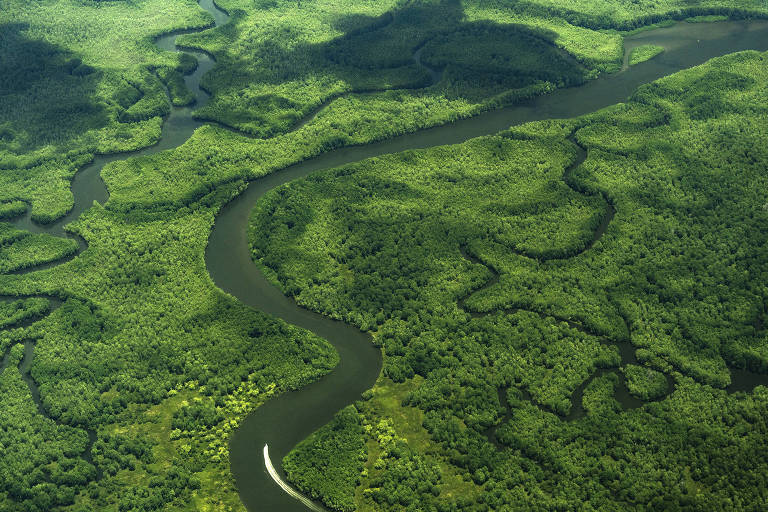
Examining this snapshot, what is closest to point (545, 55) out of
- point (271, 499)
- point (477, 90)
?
point (477, 90)

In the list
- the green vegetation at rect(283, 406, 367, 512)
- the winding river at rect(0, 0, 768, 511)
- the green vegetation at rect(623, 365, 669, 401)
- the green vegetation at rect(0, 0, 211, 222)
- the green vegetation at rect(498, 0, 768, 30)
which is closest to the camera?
the green vegetation at rect(283, 406, 367, 512)

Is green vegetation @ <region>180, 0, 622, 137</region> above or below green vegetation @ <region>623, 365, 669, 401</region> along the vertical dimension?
above

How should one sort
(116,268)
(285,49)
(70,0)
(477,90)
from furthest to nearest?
(70,0) → (285,49) → (477,90) → (116,268)

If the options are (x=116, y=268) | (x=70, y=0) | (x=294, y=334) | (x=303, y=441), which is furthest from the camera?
(x=70, y=0)

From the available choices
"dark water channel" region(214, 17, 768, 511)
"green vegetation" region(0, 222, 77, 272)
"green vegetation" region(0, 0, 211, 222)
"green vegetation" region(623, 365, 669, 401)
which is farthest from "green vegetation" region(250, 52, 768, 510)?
"green vegetation" region(0, 0, 211, 222)

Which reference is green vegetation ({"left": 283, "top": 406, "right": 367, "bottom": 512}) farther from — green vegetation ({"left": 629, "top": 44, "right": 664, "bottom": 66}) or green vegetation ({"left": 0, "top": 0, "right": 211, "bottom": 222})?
green vegetation ({"left": 629, "top": 44, "right": 664, "bottom": 66})

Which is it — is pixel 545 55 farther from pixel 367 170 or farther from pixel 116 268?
pixel 116 268

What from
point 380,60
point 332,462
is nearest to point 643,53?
point 380,60
